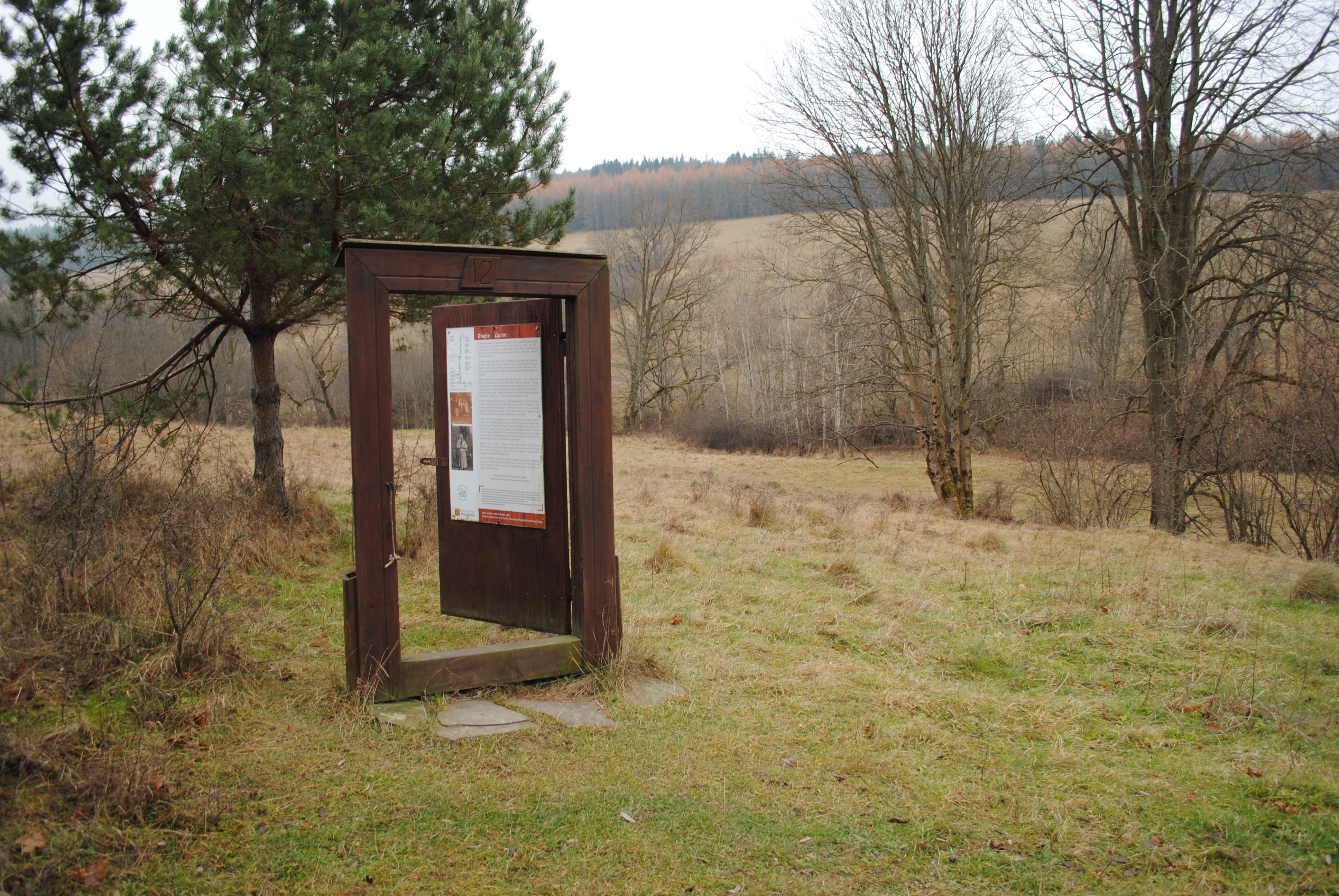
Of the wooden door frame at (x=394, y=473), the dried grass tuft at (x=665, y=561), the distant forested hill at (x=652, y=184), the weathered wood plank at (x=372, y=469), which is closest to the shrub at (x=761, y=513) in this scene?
the dried grass tuft at (x=665, y=561)

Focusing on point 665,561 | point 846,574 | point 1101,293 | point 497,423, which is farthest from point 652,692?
point 1101,293

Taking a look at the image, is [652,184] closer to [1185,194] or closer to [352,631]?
[1185,194]

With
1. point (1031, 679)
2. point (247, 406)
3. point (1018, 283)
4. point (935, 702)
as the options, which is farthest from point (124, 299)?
point (1018, 283)

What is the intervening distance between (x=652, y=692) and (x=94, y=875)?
2755 mm

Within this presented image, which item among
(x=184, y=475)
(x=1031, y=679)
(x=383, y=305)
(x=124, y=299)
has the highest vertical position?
Result: (x=124, y=299)

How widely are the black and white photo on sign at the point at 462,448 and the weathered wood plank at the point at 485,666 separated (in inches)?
48.4

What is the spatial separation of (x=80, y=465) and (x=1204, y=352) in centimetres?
1829

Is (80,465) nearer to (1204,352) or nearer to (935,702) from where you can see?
(935,702)

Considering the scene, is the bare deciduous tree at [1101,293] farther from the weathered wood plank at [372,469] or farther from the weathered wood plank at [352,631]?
the weathered wood plank at [352,631]

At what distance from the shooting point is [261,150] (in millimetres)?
6805

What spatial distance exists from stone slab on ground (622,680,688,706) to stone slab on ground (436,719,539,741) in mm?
650

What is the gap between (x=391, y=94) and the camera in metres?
8.03

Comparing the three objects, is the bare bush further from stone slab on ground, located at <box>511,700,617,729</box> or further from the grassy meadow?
stone slab on ground, located at <box>511,700,617,729</box>

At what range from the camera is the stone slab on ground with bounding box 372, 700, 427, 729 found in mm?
4051
